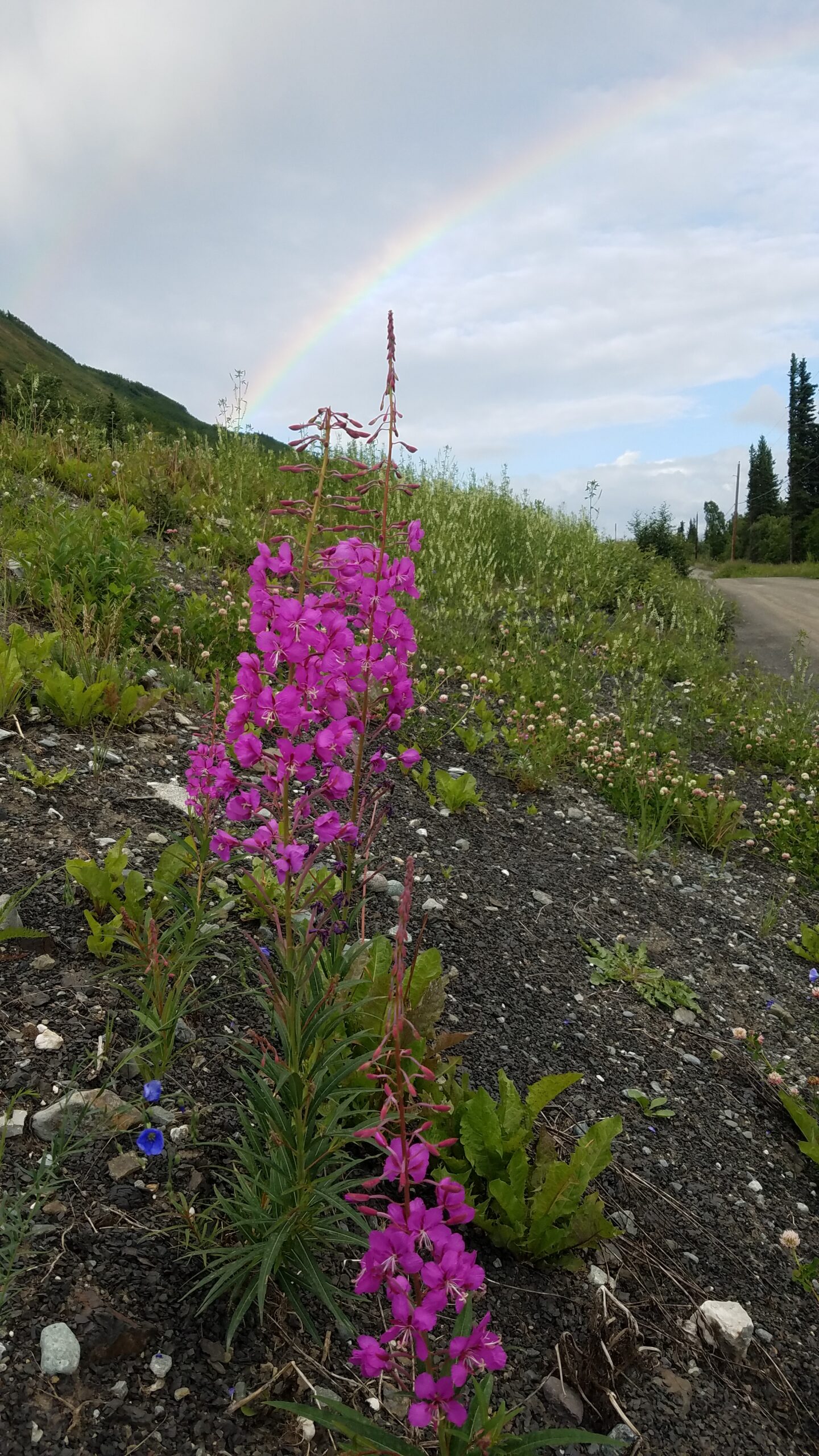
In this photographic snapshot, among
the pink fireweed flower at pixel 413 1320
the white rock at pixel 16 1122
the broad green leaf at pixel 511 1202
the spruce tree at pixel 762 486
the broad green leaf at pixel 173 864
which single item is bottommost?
the broad green leaf at pixel 511 1202

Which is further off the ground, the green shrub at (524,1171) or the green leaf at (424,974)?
the green leaf at (424,974)

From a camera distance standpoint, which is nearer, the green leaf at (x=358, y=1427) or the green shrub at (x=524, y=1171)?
the green leaf at (x=358, y=1427)

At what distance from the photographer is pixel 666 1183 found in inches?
109

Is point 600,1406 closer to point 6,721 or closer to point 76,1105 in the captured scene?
point 76,1105

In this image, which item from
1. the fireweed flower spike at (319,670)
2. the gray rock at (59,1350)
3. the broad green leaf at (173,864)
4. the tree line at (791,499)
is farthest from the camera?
the tree line at (791,499)

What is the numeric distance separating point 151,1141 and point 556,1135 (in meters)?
1.42

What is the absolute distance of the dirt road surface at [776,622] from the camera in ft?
41.6

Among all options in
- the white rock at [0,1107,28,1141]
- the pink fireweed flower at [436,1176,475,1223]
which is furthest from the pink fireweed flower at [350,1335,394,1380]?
the white rock at [0,1107,28,1141]

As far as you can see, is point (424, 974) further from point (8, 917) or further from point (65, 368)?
point (65, 368)

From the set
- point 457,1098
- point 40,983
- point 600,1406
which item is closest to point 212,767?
point 40,983

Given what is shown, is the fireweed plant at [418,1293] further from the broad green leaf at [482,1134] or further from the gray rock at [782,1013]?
the gray rock at [782,1013]

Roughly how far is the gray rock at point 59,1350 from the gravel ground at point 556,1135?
0.02 metres

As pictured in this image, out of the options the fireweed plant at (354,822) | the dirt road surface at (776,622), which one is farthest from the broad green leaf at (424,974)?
the dirt road surface at (776,622)

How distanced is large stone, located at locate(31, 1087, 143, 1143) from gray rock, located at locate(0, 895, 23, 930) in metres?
0.65
